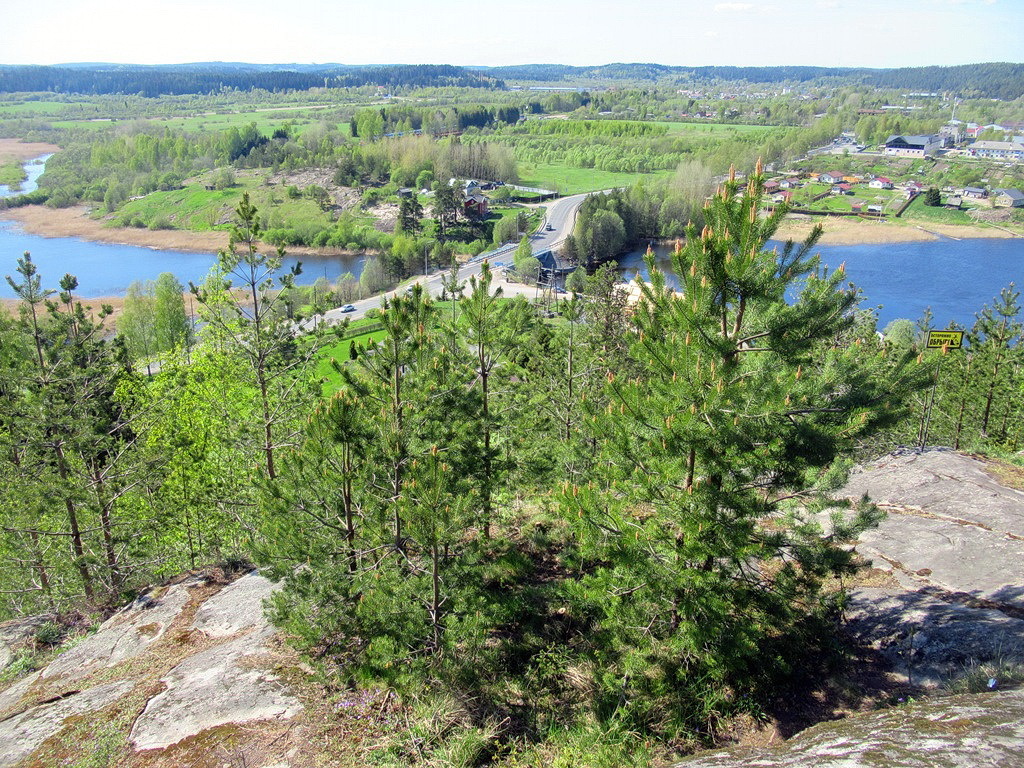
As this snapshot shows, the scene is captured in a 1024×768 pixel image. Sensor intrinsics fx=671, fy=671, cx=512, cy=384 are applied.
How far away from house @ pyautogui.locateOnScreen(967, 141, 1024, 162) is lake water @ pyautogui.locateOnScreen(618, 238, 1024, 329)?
7098cm

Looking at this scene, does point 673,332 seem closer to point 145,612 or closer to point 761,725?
point 761,725

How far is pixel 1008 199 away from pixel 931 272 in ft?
126

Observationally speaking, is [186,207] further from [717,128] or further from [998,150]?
[998,150]

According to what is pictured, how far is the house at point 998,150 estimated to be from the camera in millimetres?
136250

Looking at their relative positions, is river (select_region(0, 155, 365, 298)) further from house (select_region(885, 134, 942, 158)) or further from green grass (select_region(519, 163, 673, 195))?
house (select_region(885, 134, 942, 158))

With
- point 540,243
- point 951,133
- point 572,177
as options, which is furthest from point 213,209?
point 951,133

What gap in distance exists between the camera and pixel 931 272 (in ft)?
229

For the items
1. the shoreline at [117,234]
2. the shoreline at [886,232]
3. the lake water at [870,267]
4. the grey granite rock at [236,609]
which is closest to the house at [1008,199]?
the shoreline at [886,232]

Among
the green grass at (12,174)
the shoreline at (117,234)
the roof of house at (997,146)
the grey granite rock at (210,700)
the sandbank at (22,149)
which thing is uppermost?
the roof of house at (997,146)

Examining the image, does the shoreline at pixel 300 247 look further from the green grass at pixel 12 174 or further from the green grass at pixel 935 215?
the green grass at pixel 12 174

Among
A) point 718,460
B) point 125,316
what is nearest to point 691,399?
point 718,460

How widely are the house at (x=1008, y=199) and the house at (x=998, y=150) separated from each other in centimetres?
5041

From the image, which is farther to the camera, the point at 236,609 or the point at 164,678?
the point at 236,609

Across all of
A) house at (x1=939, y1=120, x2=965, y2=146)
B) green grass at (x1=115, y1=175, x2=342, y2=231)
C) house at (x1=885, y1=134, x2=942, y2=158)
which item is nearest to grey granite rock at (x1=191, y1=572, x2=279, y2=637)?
green grass at (x1=115, y1=175, x2=342, y2=231)
